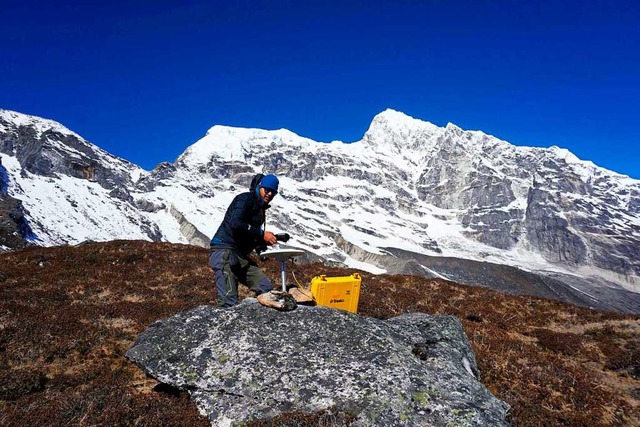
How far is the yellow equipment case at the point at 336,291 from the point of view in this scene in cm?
1088

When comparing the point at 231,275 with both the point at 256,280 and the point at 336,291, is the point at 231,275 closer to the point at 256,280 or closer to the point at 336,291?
the point at 256,280

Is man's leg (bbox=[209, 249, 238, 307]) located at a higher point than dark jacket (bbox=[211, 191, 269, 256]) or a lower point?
lower

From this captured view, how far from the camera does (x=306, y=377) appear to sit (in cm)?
758

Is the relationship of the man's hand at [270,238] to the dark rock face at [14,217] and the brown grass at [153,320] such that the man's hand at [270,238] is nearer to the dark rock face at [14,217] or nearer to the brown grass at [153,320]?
the brown grass at [153,320]

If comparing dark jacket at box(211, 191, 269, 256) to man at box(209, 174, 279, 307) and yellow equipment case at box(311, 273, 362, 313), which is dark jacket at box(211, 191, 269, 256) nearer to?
man at box(209, 174, 279, 307)

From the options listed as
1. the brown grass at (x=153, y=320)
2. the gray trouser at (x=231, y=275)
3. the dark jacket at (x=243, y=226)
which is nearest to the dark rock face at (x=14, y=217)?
the brown grass at (x=153, y=320)

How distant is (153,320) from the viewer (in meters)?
13.6

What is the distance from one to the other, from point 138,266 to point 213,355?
15004 mm

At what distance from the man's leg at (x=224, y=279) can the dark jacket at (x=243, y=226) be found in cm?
24

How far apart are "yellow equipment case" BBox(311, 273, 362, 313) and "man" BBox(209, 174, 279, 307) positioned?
1.22 meters

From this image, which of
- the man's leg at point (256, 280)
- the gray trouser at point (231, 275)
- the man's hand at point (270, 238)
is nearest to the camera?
the man's hand at point (270, 238)

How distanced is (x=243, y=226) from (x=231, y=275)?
1255 mm

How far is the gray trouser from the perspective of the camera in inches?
409

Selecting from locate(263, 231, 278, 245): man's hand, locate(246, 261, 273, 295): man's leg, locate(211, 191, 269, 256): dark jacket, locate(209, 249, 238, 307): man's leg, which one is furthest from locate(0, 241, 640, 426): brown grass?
locate(263, 231, 278, 245): man's hand
